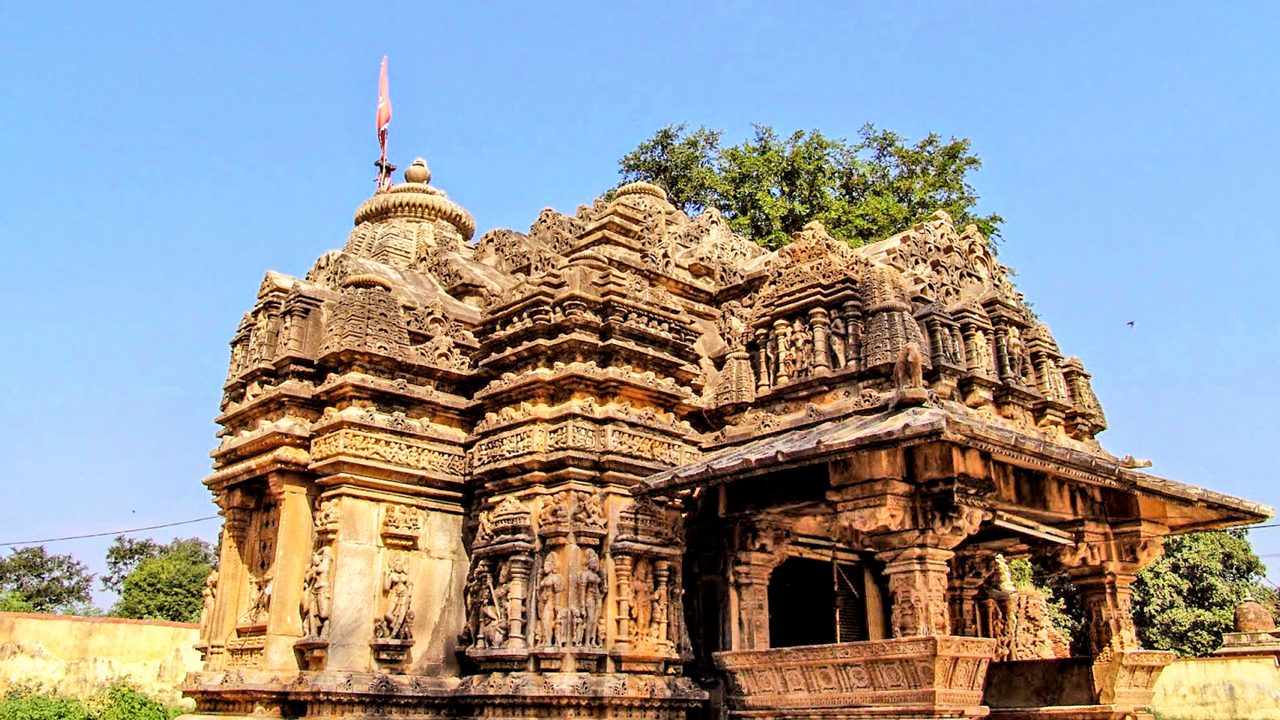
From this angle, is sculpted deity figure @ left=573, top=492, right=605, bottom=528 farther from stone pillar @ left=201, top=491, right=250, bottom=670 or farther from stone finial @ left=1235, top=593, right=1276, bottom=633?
stone finial @ left=1235, top=593, right=1276, bottom=633

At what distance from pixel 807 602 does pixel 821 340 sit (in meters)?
3.72

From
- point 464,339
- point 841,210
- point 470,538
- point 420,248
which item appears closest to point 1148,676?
point 470,538

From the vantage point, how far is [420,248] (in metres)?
14.0

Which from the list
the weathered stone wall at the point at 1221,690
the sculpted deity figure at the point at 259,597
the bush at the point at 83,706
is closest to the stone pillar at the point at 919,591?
the sculpted deity figure at the point at 259,597

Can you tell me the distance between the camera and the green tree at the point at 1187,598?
26.2 meters

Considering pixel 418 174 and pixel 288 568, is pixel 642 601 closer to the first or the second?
pixel 288 568

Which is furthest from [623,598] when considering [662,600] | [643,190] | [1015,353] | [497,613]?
[643,190]

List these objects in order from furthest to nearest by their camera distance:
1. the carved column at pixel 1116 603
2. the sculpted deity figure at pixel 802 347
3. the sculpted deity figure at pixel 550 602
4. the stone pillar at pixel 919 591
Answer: the sculpted deity figure at pixel 802 347 → the carved column at pixel 1116 603 → the sculpted deity figure at pixel 550 602 → the stone pillar at pixel 919 591

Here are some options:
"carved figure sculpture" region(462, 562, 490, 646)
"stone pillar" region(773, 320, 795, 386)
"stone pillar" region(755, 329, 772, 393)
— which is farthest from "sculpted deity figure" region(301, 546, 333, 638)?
"stone pillar" region(773, 320, 795, 386)

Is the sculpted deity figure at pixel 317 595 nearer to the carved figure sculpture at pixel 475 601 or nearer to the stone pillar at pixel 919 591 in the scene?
the carved figure sculpture at pixel 475 601

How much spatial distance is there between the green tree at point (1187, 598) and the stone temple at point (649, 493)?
54.7ft

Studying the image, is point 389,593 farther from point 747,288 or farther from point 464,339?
point 747,288

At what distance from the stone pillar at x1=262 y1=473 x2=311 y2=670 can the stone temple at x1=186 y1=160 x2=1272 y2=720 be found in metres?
0.03

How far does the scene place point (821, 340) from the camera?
10672 millimetres
